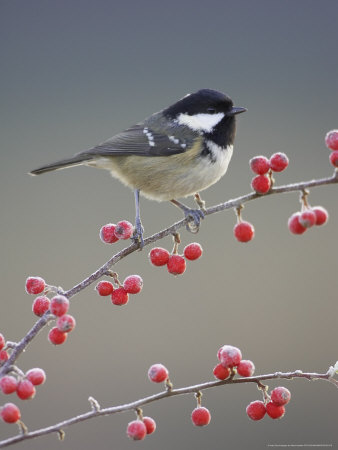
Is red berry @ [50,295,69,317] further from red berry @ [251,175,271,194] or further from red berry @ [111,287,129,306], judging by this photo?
red berry @ [251,175,271,194]

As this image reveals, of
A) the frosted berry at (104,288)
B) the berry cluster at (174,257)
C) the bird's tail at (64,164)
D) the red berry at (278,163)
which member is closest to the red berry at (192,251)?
the berry cluster at (174,257)

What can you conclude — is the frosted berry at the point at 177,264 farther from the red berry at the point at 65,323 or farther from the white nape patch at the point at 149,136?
the white nape patch at the point at 149,136

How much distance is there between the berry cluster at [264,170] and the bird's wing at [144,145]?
115 centimetres

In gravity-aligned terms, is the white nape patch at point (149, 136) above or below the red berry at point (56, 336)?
above

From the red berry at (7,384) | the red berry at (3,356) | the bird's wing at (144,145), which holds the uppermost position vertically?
the bird's wing at (144,145)

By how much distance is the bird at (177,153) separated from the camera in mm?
2678

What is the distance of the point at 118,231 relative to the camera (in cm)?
182

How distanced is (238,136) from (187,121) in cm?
454

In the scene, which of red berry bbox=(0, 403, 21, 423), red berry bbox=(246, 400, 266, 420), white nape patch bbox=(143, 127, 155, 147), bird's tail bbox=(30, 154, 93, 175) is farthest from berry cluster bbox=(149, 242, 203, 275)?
white nape patch bbox=(143, 127, 155, 147)

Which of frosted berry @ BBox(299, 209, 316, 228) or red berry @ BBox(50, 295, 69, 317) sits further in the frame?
frosted berry @ BBox(299, 209, 316, 228)

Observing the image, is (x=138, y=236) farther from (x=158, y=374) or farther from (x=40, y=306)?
(x=158, y=374)

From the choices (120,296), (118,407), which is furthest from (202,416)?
(120,296)

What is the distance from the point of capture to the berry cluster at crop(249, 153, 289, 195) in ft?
5.16

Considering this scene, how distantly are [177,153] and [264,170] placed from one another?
118cm
